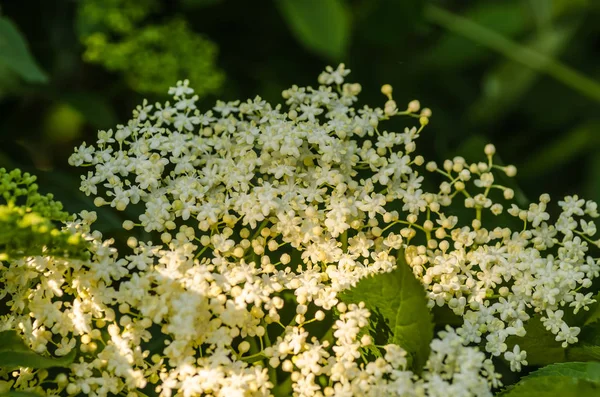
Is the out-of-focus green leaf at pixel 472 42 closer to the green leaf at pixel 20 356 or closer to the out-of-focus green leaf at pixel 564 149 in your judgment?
the out-of-focus green leaf at pixel 564 149

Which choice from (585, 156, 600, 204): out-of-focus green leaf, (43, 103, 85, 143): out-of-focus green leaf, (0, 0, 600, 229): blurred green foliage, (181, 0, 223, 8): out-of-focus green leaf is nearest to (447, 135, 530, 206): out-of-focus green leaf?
(0, 0, 600, 229): blurred green foliage

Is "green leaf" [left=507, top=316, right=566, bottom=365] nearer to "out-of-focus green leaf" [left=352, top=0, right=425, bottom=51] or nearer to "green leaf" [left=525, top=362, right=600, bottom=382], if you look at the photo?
"green leaf" [left=525, top=362, right=600, bottom=382]

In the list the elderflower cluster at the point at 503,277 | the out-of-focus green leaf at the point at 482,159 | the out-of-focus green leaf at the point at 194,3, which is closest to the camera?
the elderflower cluster at the point at 503,277

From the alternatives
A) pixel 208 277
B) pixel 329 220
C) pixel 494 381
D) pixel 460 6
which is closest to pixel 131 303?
pixel 208 277

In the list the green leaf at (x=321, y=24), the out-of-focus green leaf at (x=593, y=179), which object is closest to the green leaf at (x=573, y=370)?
the green leaf at (x=321, y=24)

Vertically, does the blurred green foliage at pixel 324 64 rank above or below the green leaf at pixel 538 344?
above

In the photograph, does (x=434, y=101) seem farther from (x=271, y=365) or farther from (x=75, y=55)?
(x=271, y=365)

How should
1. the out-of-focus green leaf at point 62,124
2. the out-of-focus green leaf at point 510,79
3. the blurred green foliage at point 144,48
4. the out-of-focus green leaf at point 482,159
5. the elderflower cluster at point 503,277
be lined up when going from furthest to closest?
the out-of-focus green leaf at point 510,79 → the out-of-focus green leaf at point 62,124 → the blurred green foliage at point 144,48 → the out-of-focus green leaf at point 482,159 → the elderflower cluster at point 503,277

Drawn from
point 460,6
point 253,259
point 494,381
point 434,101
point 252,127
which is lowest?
point 494,381
